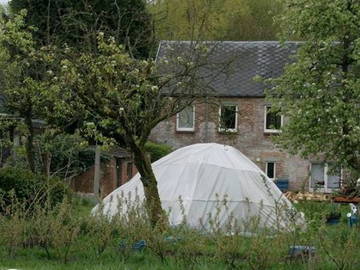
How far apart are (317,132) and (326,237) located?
1057cm

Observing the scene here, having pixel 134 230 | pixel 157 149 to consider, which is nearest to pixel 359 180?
pixel 134 230

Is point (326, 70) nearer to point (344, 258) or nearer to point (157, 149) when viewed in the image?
point (344, 258)

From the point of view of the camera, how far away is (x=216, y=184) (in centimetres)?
1845

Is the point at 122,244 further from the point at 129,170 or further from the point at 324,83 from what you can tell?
the point at 129,170

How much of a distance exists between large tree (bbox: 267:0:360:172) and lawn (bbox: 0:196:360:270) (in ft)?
28.1

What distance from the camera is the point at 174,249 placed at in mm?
11062

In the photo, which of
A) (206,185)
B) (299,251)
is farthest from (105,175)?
(299,251)

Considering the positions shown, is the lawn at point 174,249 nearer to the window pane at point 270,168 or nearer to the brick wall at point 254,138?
the brick wall at point 254,138

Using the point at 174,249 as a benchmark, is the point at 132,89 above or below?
above

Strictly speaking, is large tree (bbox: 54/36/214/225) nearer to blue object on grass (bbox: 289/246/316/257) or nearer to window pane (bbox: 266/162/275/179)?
blue object on grass (bbox: 289/246/316/257)

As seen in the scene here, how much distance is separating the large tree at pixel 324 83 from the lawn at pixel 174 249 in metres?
8.57

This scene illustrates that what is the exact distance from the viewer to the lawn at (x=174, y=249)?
10344 millimetres

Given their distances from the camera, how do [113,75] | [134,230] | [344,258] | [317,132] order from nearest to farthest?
[344,258] < [134,230] < [113,75] < [317,132]

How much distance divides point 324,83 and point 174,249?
38.5ft
